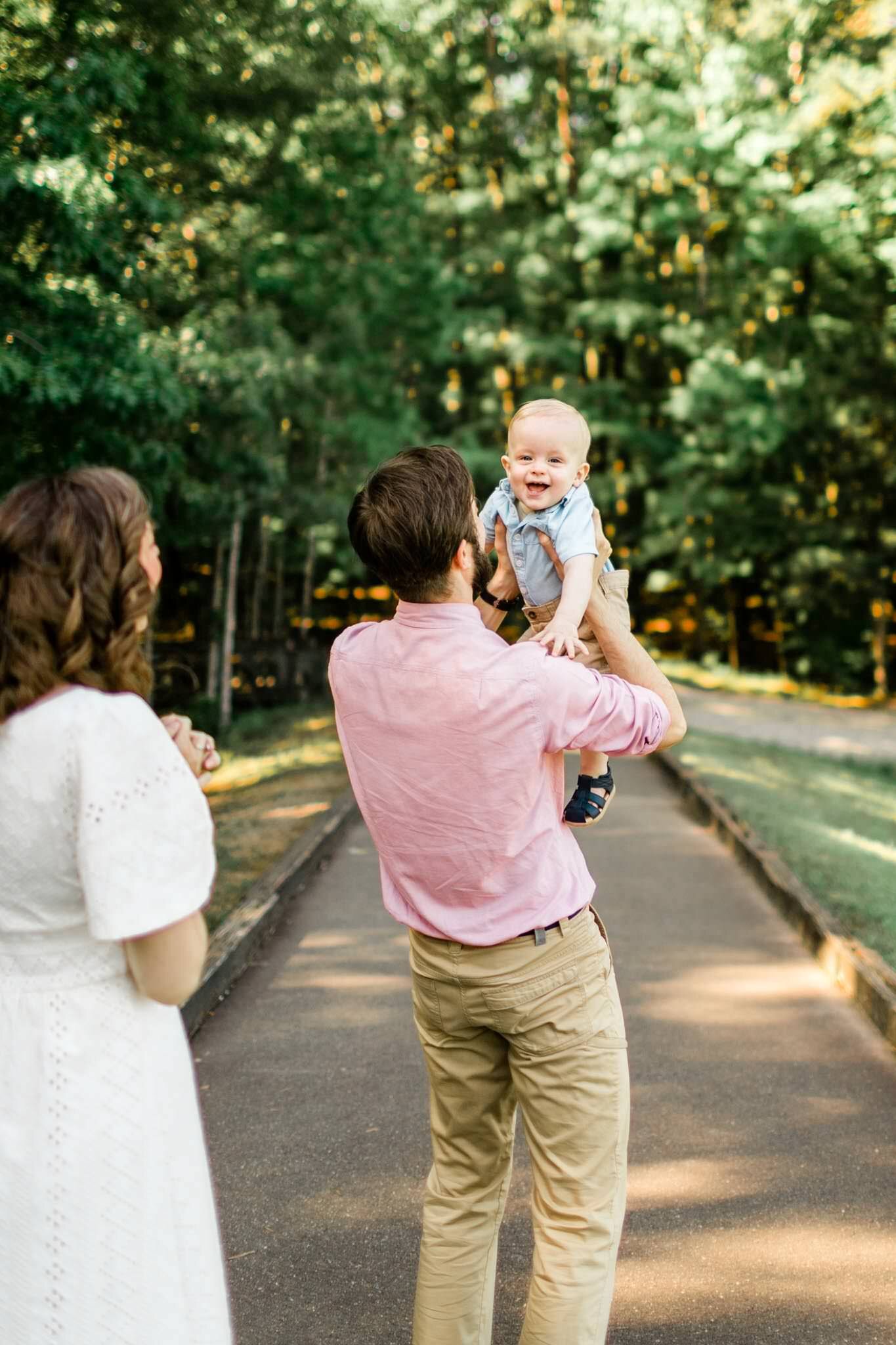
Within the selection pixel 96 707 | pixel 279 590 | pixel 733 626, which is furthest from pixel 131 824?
pixel 733 626

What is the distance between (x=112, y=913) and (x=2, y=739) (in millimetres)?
300

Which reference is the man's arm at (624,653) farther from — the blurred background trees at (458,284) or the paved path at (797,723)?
the paved path at (797,723)

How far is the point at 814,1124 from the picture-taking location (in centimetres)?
466

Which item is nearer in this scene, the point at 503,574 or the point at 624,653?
the point at 624,653

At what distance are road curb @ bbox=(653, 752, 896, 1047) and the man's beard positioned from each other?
145 inches

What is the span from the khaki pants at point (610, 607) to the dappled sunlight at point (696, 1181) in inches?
79.4

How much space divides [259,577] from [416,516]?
65.1 ft

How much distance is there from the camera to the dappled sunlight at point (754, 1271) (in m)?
3.38

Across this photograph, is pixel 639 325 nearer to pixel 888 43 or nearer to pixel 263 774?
pixel 888 43

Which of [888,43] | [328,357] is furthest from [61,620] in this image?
[888,43]

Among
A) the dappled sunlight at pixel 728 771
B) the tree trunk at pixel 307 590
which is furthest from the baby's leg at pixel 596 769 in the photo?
the tree trunk at pixel 307 590

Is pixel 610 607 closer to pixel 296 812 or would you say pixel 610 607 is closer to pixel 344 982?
pixel 344 982

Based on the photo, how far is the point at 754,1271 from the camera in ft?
11.7

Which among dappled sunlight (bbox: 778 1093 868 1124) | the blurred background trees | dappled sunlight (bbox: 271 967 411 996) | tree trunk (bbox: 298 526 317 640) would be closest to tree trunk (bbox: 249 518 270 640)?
the blurred background trees
